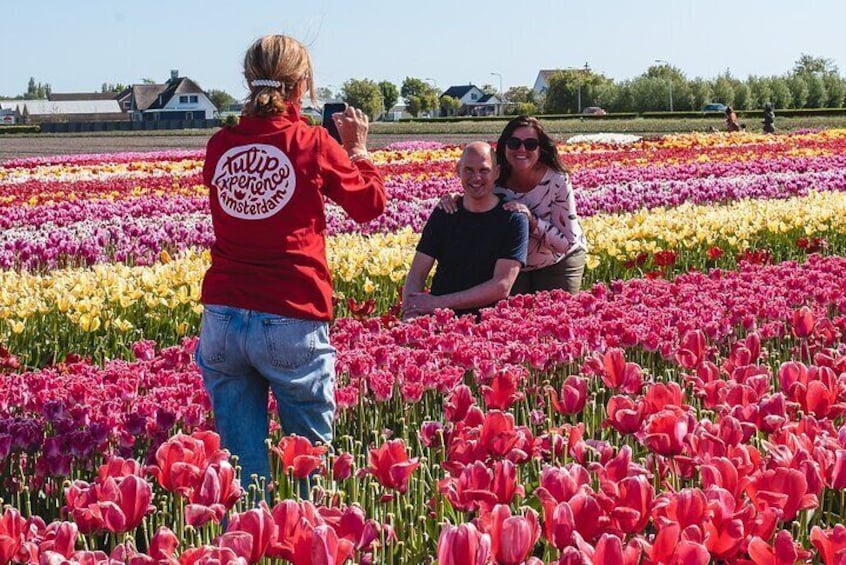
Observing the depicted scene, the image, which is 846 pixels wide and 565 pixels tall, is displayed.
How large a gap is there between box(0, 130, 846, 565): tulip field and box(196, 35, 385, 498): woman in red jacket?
23cm

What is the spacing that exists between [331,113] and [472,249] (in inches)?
93.3

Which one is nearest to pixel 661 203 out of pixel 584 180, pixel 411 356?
pixel 584 180

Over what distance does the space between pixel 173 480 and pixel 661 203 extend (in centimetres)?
1223

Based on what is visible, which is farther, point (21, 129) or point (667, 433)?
point (21, 129)

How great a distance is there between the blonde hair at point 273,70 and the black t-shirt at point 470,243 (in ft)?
8.96

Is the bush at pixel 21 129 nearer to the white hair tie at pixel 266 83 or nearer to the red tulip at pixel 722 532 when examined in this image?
the white hair tie at pixel 266 83

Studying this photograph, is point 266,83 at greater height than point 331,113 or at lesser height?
greater

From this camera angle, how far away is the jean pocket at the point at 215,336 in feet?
12.4

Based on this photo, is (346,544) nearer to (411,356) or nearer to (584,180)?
(411,356)

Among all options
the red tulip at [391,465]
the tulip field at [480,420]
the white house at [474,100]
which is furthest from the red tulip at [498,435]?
the white house at [474,100]

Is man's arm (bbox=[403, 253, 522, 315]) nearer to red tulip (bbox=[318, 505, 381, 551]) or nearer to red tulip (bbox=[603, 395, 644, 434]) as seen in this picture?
red tulip (bbox=[603, 395, 644, 434])

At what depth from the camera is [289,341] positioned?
12.3 ft

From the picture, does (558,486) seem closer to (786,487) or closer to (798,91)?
(786,487)

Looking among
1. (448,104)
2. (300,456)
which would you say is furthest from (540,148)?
(448,104)
